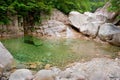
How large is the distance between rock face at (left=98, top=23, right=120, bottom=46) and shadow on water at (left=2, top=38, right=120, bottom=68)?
1.28 feet

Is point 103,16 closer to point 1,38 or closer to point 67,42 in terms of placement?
point 67,42

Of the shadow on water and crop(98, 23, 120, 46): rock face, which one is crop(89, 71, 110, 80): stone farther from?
crop(98, 23, 120, 46): rock face

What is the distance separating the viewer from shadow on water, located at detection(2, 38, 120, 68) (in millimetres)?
8453

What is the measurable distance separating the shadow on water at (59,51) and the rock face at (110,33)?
39 centimetres

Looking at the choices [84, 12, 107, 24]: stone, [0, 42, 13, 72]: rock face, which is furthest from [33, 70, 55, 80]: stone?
[84, 12, 107, 24]: stone

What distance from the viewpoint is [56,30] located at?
1338cm

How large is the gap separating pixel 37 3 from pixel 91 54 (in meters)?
4.95

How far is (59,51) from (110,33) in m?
3.02

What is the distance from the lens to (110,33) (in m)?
11.7

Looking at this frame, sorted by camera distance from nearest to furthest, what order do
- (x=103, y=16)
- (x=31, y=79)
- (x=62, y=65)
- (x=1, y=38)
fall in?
(x=31, y=79)
(x=62, y=65)
(x=1, y=38)
(x=103, y=16)

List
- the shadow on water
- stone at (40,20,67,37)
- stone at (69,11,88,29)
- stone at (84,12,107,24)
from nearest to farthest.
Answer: the shadow on water, stone at (40,20,67,37), stone at (84,12,107,24), stone at (69,11,88,29)

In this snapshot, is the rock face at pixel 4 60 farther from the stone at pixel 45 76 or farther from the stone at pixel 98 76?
the stone at pixel 98 76

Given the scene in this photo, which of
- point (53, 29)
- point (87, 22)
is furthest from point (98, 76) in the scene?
point (87, 22)

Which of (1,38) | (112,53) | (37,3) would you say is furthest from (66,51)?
(37,3)
